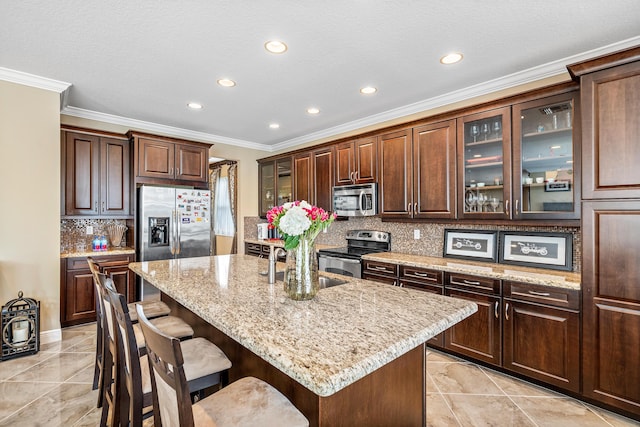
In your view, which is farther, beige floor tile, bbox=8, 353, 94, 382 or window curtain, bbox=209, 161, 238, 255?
window curtain, bbox=209, 161, 238, 255

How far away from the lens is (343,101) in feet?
12.2

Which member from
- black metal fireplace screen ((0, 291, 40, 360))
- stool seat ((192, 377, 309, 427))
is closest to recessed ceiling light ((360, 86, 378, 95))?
A: stool seat ((192, 377, 309, 427))

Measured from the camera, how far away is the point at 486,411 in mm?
2199

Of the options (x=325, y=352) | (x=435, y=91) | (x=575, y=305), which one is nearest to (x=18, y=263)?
(x=325, y=352)

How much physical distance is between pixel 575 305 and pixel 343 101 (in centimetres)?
289

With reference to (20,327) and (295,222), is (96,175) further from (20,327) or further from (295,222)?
(295,222)

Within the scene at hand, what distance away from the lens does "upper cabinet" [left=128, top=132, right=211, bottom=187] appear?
4.21 metres

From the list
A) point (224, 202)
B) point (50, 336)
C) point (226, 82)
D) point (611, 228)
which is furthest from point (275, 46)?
point (224, 202)

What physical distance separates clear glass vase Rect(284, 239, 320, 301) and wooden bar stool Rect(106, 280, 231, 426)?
18.4 inches

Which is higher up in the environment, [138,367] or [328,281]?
[328,281]

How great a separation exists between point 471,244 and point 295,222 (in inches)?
95.2

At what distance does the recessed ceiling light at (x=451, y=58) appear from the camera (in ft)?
8.52

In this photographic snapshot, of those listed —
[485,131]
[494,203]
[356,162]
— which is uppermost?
[485,131]

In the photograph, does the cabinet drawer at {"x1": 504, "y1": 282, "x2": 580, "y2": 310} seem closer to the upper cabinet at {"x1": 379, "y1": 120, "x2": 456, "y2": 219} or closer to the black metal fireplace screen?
the upper cabinet at {"x1": 379, "y1": 120, "x2": 456, "y2": 219}
